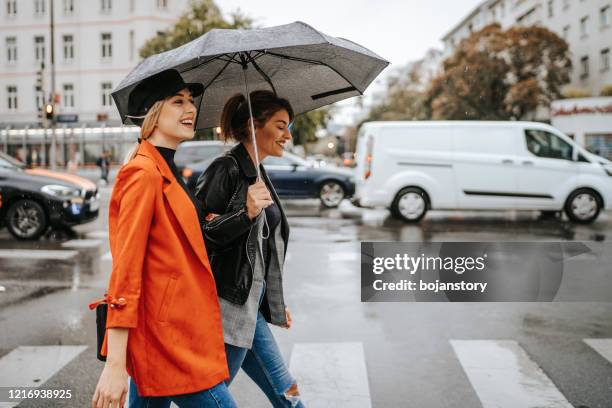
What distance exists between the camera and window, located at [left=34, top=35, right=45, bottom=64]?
40375 mm

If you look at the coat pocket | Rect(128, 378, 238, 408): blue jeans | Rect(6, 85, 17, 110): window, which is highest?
Rect(6, 85, 17, 110): window

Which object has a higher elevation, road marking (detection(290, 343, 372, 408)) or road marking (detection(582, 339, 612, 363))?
road marking (detection(582, 339, 612, 363))

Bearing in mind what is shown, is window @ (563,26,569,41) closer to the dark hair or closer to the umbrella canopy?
the umbrella canopy

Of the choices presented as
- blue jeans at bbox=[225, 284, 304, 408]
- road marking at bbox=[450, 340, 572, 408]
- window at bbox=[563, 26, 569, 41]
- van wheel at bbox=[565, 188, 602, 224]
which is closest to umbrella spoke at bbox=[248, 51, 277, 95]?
blue jeans at bbox=[225, 284, 304, 408]

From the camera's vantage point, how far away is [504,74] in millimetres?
38125

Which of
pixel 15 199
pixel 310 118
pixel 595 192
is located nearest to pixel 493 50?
pixel 310 118

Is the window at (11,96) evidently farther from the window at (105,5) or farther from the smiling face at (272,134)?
the smiling face at (272,134)

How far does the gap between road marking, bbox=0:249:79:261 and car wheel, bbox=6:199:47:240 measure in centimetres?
91

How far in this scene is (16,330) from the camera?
533 cm

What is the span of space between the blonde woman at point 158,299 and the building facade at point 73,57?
39.0 m

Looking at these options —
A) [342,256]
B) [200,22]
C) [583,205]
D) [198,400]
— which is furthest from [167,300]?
[200,22]

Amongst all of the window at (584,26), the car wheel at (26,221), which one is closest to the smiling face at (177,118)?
the car wheel at (26,221)

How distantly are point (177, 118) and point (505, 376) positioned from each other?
2.98 metres

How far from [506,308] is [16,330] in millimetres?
4418
